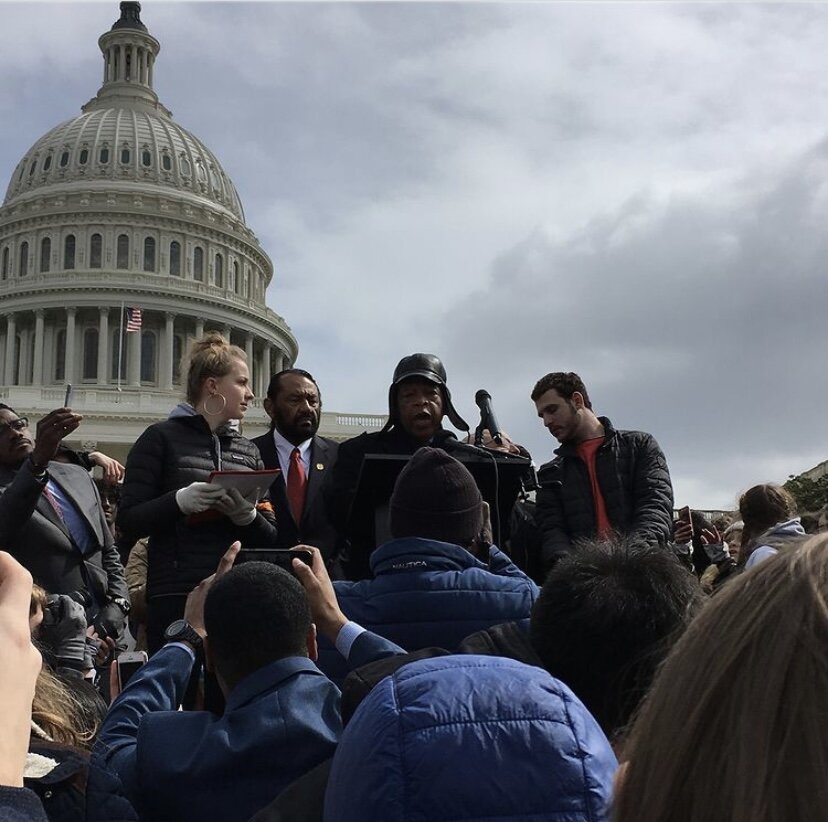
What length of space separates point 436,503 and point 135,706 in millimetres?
1114

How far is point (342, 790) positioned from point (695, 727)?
70 cm

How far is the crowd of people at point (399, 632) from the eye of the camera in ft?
3.69

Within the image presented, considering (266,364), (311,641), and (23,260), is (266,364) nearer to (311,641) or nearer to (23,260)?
(23,260)

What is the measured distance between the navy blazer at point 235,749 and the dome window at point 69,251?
3083 inches

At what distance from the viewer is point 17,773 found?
4.77ft

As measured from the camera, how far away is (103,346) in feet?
243

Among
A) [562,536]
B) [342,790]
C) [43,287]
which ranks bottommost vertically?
[342,790]

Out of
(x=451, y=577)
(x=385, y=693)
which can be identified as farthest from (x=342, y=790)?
(x=451, y=577)

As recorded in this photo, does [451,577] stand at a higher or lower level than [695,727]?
higher

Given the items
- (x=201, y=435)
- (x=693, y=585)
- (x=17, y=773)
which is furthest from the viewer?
(x=201, y=435)

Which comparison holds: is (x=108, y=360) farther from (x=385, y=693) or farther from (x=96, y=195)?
(x=385, y=693)

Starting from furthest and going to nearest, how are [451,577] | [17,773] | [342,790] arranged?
1. [451,577]
2. [342,790]
3. [17,773]

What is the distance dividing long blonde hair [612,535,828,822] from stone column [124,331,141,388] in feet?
240

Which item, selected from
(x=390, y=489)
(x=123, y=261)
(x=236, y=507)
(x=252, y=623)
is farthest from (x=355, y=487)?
(x=123, y=261)
